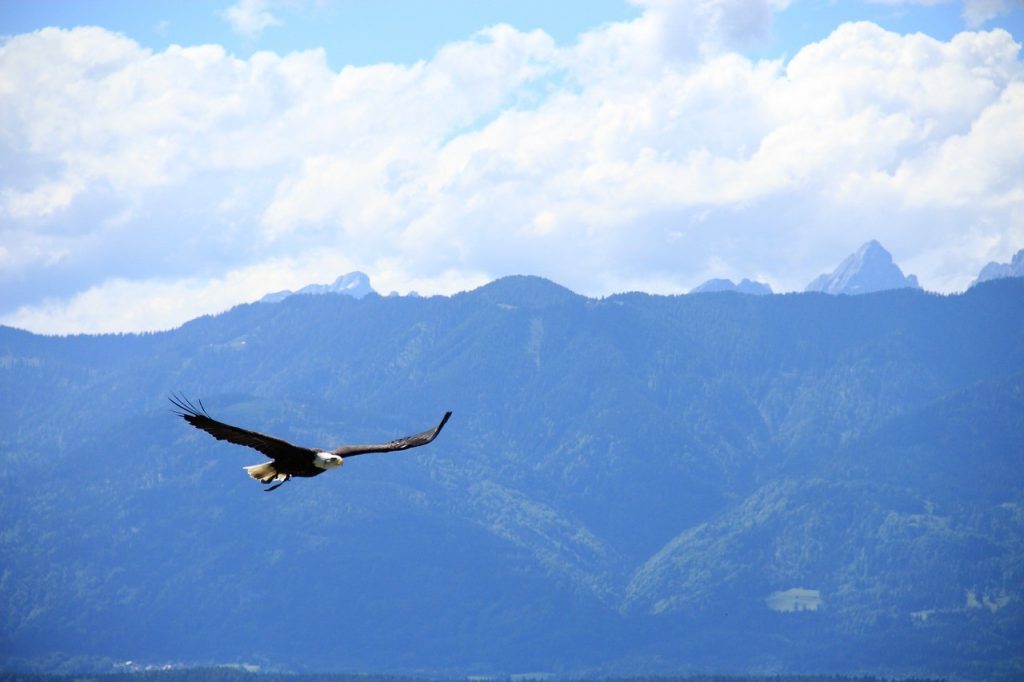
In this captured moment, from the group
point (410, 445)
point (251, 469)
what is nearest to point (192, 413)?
point (251, 469)

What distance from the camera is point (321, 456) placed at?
45.8 metres

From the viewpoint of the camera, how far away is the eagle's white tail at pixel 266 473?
46147 mm

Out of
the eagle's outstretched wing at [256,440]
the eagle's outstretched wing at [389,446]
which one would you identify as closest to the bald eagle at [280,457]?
the eagle's outstretched wing at [256,440]

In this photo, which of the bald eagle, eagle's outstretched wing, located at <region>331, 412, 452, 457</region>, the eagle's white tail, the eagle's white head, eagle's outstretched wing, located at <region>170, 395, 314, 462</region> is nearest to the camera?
eagle's outstretched wing, located at <region>170, 395, 314, 462</region>

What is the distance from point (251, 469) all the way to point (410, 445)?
5.86 meters

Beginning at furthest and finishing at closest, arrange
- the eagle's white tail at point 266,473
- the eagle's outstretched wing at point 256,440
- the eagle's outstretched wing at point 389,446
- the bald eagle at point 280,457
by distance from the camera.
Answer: the eagle's outstretched wing at point 389,446 < the eagle's white tail at point 266,473 < the bald eagle at point 280,457 < the eagle's outstretched wing at point 256,440

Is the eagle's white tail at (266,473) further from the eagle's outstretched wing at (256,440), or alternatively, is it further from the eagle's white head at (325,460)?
the eagle's white head at (325,460)

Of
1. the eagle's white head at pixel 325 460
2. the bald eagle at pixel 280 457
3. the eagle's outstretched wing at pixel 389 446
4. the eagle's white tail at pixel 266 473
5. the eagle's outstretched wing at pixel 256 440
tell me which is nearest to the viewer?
the eagle's outstretched wing at pixel 256 440

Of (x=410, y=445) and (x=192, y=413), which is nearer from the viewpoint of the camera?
(x=192, y=413)

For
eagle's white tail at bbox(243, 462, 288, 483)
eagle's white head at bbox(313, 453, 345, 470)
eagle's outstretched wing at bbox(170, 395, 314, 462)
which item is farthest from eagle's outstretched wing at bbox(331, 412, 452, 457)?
eagle's white tail at bbox(243, 462, 288, 483)

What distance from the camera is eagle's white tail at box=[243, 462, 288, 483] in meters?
46.1

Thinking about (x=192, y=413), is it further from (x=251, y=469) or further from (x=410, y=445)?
(x=410, y=445)

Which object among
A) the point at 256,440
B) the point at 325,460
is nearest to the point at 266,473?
the point at 256,440

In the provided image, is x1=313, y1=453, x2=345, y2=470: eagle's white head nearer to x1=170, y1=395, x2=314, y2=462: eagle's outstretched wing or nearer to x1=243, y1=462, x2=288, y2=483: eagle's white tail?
x1=170, y1=395, x2=314, y2=462: eagle's outstretched wing
